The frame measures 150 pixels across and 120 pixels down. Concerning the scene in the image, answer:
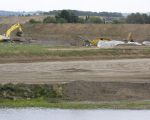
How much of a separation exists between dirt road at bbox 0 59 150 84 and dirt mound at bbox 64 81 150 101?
224 cm

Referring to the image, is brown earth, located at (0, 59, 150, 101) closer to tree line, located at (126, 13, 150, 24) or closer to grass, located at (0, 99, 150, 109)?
grass, located at (0, 99, 150, 109)

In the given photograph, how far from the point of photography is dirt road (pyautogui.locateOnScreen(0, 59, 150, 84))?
3191 centimetres

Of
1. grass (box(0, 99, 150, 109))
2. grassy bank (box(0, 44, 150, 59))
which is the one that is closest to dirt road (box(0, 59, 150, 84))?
grassy bank (box(0, 44, 150, 59))

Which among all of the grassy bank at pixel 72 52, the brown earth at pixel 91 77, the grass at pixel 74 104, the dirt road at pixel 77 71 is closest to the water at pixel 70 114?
the grass at pixel 74 104

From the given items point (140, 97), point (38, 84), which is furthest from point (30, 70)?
point (140, 97)

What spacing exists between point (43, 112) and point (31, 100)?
178cm

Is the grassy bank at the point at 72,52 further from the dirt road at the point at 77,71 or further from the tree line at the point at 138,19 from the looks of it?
the tree line at the point at 138,19

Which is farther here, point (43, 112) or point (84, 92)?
point (84, 92)

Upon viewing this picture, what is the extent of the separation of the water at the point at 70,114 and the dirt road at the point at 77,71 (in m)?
5.05

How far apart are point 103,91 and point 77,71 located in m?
6.59

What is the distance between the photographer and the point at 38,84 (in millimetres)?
28594

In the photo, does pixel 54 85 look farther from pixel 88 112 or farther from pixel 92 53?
pixel 92 53

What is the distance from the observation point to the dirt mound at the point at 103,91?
27641mm

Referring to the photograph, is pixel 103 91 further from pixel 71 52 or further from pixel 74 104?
pixel 71 52
